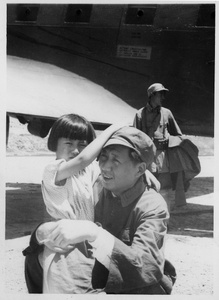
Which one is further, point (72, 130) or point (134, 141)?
point (72, 130)

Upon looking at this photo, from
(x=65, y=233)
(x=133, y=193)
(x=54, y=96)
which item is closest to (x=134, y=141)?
(x=133, y=193)

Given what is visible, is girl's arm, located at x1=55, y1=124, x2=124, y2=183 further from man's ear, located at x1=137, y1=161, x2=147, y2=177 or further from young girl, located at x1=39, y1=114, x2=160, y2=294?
man's ear, located at x1=137, y1=161, x2=147, y2=177

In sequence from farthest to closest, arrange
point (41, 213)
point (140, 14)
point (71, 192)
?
point (140, 14), point (41, 213), point (71, 192)

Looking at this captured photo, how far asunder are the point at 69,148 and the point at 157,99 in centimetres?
55

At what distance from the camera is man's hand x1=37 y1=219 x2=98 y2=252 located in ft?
6.38

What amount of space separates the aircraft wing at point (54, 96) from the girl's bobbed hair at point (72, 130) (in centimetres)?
15

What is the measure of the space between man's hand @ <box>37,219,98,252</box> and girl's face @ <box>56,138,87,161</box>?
0.87 ft

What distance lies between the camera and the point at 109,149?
199cm

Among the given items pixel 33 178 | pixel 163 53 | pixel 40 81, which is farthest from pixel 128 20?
pixel 33 178

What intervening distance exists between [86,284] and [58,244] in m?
0.20

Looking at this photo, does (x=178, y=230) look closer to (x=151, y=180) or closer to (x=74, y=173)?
(x=151, y=180)

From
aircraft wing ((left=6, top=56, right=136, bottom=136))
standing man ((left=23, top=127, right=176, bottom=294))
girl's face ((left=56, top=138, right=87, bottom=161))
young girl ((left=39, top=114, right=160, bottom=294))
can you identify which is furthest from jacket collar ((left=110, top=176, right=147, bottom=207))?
aircraft wing ((left=6, top=56, right=136, bottom=136))

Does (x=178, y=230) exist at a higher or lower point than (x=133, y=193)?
lower

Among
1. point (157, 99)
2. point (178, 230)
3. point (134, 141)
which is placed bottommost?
point (178, 230)
